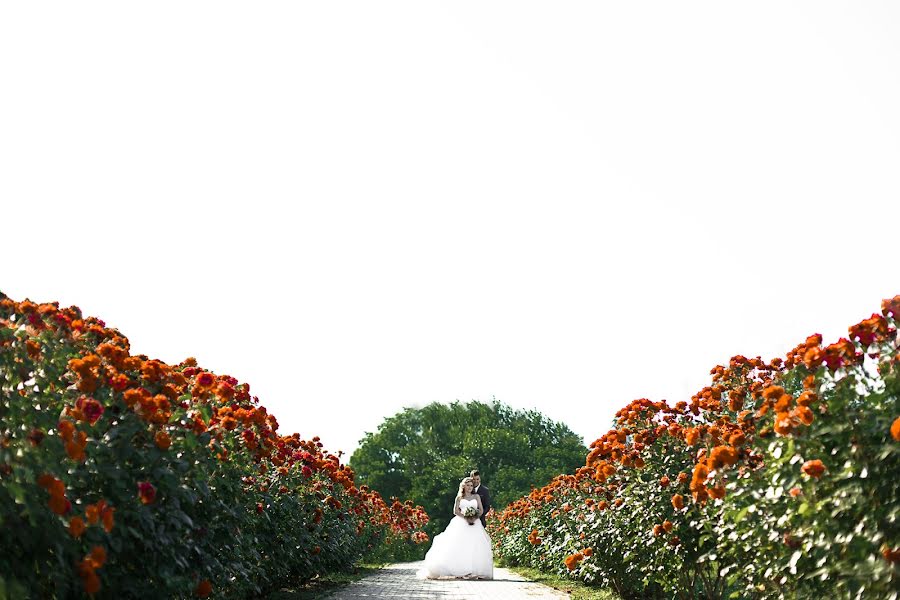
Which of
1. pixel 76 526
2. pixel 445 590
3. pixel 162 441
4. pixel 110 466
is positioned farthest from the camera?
pixel 445 590

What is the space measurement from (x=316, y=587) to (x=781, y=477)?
32.9ft

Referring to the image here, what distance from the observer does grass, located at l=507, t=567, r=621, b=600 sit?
12377mm

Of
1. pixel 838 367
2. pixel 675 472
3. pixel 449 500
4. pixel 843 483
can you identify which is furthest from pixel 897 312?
pixel 449 500

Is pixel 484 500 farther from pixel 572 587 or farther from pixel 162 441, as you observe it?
pixel 162 441

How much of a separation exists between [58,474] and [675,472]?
6.30m

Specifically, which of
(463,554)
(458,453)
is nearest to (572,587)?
(463,554)

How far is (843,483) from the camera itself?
554cm

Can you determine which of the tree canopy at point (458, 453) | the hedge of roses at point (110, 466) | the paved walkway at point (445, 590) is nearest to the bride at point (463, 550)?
the paved walkway at point (445, 590)

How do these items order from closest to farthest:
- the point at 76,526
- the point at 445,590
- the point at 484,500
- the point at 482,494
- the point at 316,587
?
the point at 76,526 → the point at 316,587 → the point at 445,590 → the point at 484,500 → the point at 482,494

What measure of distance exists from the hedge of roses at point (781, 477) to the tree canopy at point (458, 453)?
1642 inches

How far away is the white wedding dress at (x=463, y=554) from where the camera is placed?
18.4 metres

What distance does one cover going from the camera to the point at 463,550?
60.6 ft

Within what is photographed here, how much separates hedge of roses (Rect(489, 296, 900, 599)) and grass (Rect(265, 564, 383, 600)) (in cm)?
456

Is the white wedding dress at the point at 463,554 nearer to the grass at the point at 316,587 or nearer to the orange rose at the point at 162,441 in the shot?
the grass at the point at 316,587
